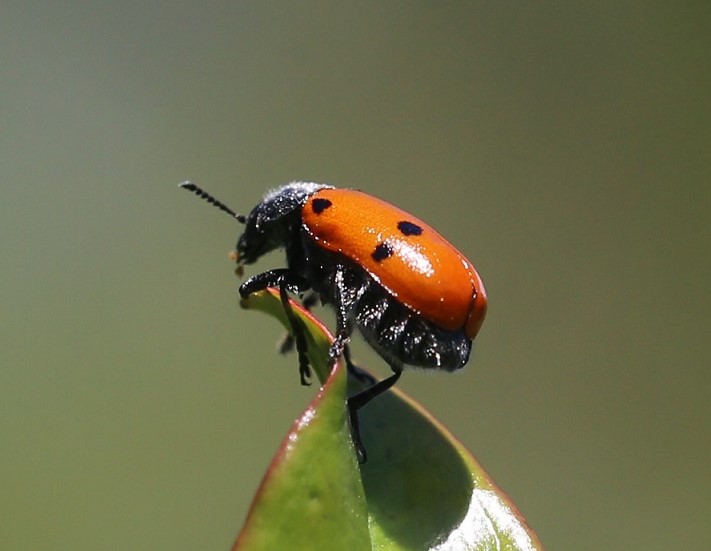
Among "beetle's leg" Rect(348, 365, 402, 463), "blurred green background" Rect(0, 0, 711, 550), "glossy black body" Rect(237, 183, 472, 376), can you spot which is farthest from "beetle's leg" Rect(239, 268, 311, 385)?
"blurred green background" Rect(0, 0, 711, 550)

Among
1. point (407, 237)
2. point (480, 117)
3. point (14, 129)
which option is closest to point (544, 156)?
point (480, 117)

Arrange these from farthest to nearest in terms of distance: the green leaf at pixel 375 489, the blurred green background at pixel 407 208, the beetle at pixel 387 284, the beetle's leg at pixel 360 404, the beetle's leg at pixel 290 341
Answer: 1. the blurred green background at pixel 407 208
2. the beetle's leg at pixel 290 341
3. the beetle at pixel 387 284
4. the beetle's leg at pixel 360 404
5. the green leaf at pixel 375 489

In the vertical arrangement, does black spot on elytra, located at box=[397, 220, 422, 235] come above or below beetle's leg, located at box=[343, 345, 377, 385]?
above

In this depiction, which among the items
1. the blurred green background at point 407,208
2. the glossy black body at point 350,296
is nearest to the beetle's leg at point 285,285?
the glossy black body at point 350,296

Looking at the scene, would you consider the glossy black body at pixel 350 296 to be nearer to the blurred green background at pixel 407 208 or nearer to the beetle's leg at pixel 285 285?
the beetle's leg at pixel 285 285

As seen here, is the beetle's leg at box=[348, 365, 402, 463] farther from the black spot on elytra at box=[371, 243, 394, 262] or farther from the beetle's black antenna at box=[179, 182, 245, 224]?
the beetle's black antenna at box=[179, 182, 245, 224]

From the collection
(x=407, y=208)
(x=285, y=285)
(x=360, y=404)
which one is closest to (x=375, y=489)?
(x=360, y=404)

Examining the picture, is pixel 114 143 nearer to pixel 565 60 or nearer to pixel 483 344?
pixel 483 344

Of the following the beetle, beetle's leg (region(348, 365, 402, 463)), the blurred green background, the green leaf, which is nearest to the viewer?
the green leaf
